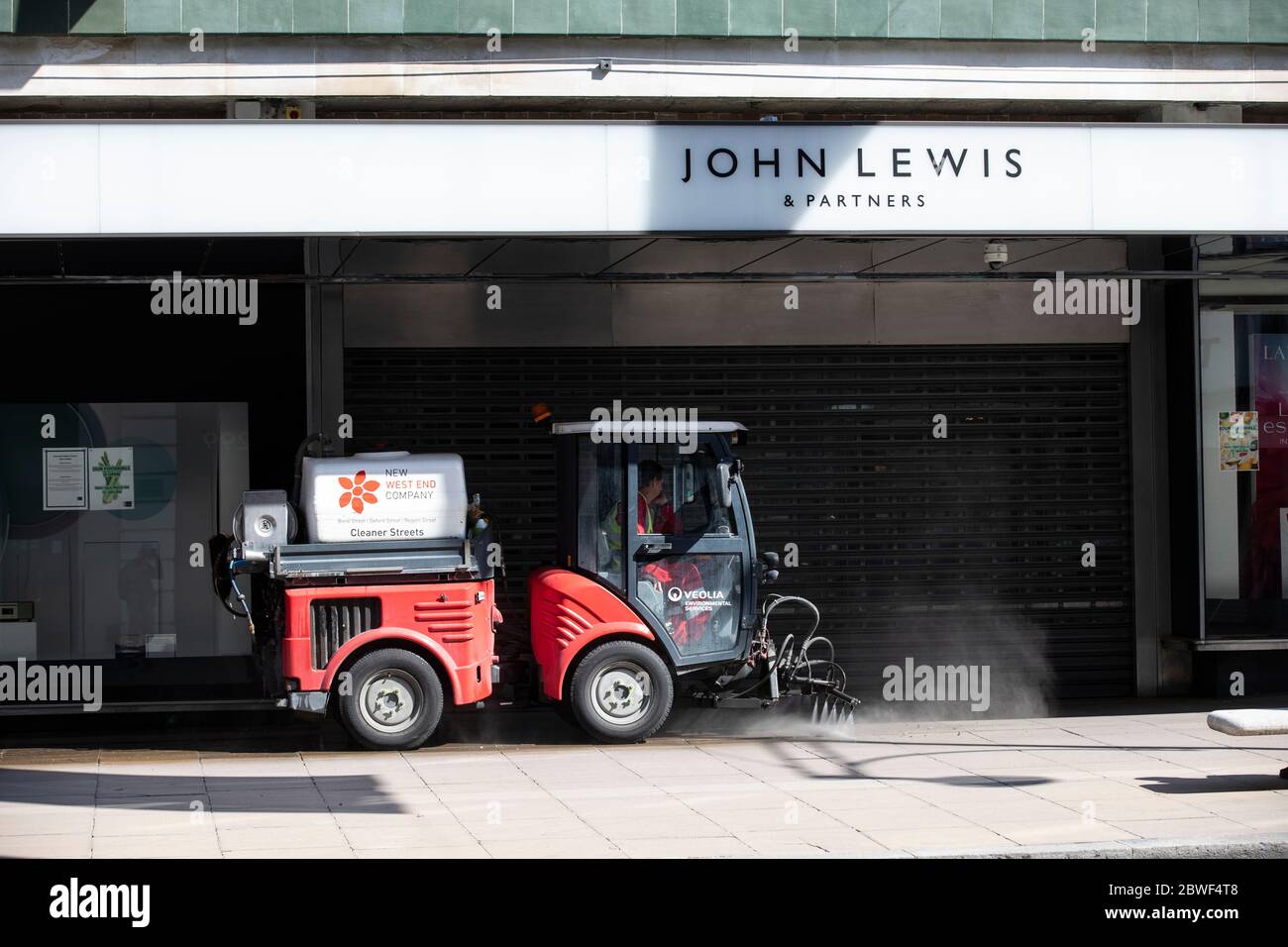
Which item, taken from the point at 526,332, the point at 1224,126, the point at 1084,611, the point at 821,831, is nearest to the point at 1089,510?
the point at 1084,611

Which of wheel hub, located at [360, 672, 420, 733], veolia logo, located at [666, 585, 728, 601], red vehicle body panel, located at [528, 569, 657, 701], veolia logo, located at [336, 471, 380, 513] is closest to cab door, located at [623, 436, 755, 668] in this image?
veolia logo, located at [666, 585, 728, 601]

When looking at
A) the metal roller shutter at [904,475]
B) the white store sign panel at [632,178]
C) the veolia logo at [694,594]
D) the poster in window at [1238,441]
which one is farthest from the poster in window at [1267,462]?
the veolia logo at [694,594]

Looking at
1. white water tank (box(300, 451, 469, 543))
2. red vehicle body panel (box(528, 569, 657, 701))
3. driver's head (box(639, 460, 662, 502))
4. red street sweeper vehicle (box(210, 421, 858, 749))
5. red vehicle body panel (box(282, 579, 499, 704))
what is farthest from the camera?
driver's head (box(639, 460, 662, 502))

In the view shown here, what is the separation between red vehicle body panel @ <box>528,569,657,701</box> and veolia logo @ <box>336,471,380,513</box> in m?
1.51

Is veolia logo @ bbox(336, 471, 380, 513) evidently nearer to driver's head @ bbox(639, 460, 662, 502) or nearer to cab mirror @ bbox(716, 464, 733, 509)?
driver's head @ bbox(639, 460, 662, 502)

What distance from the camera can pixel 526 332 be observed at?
1369 centimetres

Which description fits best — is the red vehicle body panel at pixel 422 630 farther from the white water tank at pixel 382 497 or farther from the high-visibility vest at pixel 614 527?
the high-visibility vest at pixel 614 527

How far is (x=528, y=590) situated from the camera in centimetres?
1186

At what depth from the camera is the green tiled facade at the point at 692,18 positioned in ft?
40.6

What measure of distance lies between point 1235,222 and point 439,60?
21.6 feet

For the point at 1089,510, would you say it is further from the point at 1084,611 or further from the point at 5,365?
the point at 5,365

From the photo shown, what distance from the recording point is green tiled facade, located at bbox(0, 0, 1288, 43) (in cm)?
1237

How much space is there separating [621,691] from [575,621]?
26.3 inches

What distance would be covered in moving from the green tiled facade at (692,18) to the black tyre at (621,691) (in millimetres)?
5350
